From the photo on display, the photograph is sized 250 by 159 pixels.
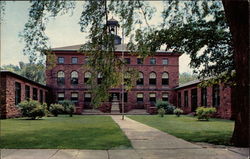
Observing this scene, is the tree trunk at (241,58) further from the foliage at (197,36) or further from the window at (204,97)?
the window at (204,97)

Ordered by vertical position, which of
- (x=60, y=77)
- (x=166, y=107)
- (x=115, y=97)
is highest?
(x=60, y=77)

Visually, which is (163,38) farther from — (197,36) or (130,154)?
(130,154)

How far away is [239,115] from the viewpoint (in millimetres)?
7887

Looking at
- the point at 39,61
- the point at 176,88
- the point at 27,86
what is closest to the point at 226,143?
the point at 39,61

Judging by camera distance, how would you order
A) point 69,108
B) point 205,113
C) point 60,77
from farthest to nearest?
1. point 60,77
2. point 69,108
3. point 205,113

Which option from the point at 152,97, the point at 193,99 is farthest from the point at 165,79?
the point at 193,99

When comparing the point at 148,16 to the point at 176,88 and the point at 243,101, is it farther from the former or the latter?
the point at 176,88

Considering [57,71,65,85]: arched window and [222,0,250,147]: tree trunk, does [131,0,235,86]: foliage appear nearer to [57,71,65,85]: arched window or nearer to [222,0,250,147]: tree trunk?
[222,0,250,147]: tree trunk

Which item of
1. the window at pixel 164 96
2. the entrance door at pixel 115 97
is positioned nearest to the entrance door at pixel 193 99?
the window at pixel 164 96

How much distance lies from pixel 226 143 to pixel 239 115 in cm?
102

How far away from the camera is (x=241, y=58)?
7738 mm

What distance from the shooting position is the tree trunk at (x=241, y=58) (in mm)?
7668

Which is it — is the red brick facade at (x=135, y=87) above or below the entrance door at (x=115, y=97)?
above

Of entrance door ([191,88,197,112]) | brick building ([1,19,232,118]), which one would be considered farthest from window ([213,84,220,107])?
brick building ([1,19,232,118])
